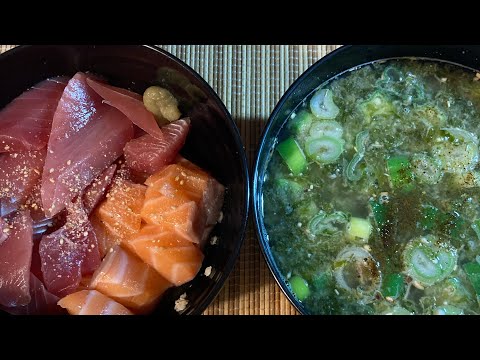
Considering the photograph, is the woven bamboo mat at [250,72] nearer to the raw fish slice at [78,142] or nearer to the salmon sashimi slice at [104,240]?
the raw fish slice at [78,142]

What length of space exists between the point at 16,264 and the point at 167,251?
0.47 meters

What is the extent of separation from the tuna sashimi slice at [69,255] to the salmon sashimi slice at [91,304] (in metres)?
0.06

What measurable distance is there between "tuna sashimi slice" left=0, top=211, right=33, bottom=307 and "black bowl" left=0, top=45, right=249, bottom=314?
416mm

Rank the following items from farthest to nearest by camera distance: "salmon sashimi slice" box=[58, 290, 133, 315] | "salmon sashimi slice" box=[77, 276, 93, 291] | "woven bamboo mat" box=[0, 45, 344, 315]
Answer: "woven bamboo mat" box=[0, 45, 344, 315], "salmon sashimi slice" box=[77, 276, 93, 291], "salmon sashimi slice" box=[58, 290, 133, 315]

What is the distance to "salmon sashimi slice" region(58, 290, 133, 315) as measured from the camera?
1.58 meters

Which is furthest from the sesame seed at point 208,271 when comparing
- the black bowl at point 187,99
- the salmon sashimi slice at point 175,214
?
the salmon sashimi slice at point 175,214

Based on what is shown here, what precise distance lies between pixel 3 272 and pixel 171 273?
517mm

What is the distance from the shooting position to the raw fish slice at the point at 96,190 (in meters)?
1.73

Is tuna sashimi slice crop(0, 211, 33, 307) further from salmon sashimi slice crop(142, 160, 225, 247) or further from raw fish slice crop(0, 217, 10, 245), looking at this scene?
salmon sashimi slice crop(142, 160, 225, 247)

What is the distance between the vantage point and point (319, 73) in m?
1.84

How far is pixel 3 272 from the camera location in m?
1.65

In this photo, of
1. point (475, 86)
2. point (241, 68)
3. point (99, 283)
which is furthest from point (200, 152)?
point (475, 86)

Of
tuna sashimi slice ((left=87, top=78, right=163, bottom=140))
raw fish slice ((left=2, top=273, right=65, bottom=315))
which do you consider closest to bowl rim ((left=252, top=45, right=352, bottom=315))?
tuna sashimi slice ((left=87, top=78, right=163, bottom=140))

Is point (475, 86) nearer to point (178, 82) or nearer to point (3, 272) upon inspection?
point (178, 82)
